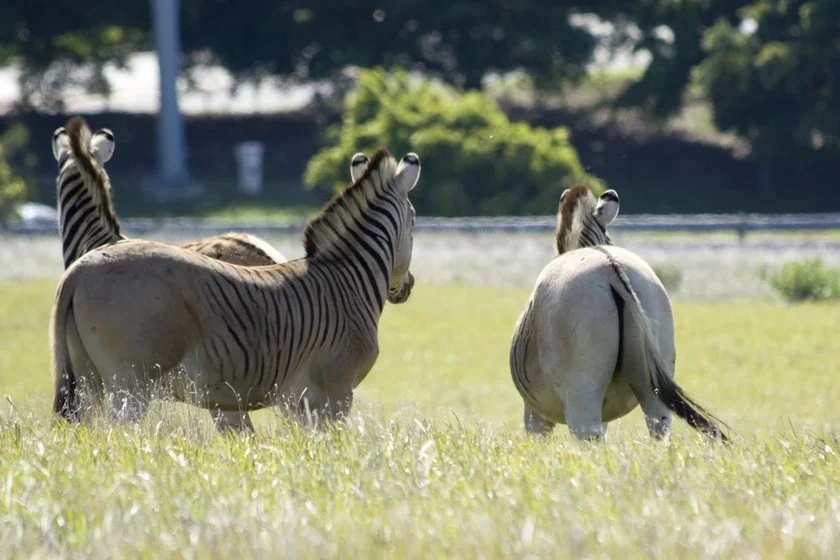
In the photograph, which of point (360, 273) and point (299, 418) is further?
point (360, 273)

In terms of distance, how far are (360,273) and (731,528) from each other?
A: 4.73 m

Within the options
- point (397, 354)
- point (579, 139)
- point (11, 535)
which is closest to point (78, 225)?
point (11, 535)

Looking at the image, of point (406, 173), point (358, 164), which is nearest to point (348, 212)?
point (406, 173)

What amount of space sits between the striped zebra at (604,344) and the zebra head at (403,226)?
139cm

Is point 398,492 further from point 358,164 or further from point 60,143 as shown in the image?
point 60,143

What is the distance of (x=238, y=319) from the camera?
26.1 ft

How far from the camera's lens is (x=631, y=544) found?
14.1 feet

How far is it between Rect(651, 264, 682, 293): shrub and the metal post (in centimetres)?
2660

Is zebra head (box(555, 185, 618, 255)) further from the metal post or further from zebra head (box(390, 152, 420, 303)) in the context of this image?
the metal post

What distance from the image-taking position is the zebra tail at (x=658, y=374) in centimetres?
744

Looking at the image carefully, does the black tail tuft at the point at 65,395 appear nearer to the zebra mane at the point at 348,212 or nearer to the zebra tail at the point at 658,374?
the zebra mane at the point at 348,212

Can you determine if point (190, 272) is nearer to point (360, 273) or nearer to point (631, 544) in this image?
point (360, 273)

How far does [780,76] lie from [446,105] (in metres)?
9.94

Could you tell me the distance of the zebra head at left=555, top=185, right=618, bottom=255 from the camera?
895 cm
